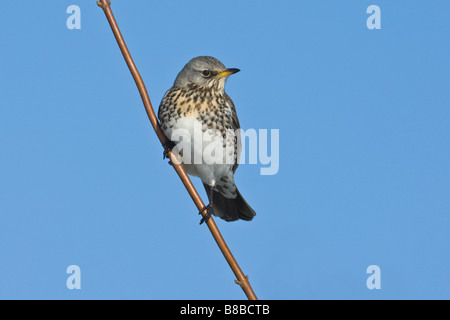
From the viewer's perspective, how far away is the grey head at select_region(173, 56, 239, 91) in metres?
5.58

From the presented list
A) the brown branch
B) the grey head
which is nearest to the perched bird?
the grey head

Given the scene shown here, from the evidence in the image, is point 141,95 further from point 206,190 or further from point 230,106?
point 206,190

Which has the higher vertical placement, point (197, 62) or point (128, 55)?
point (197, 62)

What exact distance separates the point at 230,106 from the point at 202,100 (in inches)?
15.5

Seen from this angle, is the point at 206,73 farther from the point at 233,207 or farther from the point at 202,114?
the point at 233,207

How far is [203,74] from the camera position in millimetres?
5707

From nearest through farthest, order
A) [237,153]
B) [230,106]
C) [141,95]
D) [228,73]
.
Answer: [141,95] < [228,73] < [230,106] < [237,153]

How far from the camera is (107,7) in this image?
372 centimetres

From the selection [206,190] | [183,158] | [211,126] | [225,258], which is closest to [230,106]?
[211,126]

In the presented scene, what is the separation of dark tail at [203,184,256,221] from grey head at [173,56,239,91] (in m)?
1.51

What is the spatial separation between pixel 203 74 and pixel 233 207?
1.86m

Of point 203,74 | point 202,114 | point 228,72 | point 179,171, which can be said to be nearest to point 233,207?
point 202,114

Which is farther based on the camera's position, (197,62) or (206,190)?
(206,190)

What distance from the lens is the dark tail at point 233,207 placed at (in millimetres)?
6891
